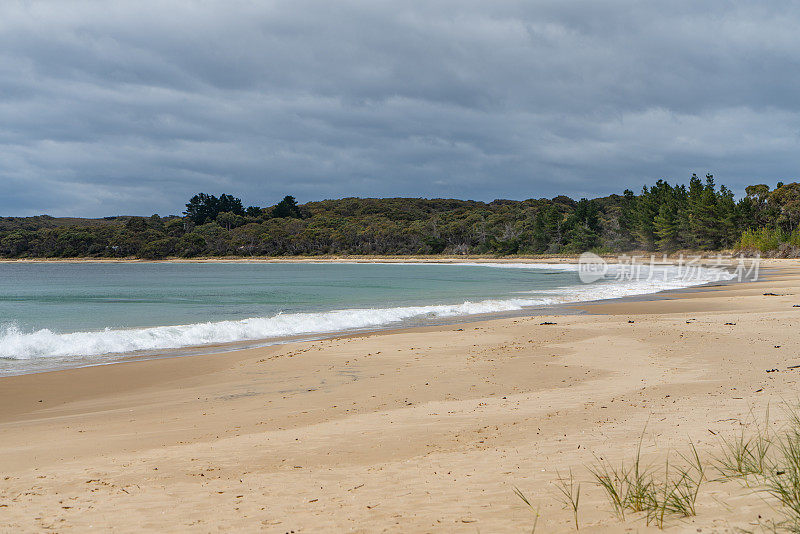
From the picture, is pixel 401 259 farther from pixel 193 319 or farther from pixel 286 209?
pixel 193 319

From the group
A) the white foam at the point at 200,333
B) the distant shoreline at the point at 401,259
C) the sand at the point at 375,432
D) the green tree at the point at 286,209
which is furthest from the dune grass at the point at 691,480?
the green tree at the point at 286,209

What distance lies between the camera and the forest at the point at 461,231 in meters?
77.8

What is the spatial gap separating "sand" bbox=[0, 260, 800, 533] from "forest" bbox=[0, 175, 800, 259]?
68601 mm

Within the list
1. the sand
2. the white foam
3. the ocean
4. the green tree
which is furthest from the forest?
the sand

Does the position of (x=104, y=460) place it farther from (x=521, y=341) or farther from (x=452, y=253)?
(x=452, y=253)

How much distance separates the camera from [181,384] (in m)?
9.70

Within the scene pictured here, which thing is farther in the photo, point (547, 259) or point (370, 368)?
point (547, 259)

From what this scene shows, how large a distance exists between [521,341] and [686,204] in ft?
275

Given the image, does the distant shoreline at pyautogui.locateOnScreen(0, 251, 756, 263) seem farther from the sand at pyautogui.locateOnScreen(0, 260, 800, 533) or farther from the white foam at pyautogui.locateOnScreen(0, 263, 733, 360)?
the sand at pyautogui.locateOnScreen(0, 260, 800, 533)

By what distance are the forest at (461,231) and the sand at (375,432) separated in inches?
2701

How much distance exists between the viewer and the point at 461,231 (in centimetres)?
11950

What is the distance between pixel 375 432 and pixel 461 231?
11472 centimetres

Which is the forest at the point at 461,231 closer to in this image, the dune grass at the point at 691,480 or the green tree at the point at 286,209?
the green tree at the point at 286,209

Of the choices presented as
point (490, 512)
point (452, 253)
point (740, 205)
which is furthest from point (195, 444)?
point (452, 253)
